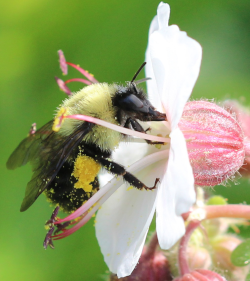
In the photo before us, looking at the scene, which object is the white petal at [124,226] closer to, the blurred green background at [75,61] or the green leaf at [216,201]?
the green leaf at [216,201]

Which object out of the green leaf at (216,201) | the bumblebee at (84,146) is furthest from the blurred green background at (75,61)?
the bumblebee at (84,146)

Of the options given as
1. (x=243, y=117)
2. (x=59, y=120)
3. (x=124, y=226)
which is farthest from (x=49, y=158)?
(x=243, y=117)

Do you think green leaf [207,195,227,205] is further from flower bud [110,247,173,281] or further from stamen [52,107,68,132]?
stamen [52,107,68,132]

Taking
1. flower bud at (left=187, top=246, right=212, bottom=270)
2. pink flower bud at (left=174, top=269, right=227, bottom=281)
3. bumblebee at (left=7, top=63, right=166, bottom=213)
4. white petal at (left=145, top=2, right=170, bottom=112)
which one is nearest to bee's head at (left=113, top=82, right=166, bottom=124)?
bumblebee at (left=7, top=63, right=166, bottom=213)

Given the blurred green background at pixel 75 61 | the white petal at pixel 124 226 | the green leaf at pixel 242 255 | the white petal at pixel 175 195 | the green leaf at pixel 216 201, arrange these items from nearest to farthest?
the white petal at pixel 175 195 < the white petal at pixel 124 226 < the green leaf at pixel 242 255 < the green leaf at pixel 216 201 < the blurred green background at pixel 75 61

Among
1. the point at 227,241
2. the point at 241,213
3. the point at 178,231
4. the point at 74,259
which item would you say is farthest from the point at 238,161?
the point at 74,259

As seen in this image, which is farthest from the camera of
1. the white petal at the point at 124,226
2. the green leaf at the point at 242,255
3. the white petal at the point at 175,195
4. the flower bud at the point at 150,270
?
the flower bud at the point at 150,270

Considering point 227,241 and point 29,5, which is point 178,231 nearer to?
point 227,241
